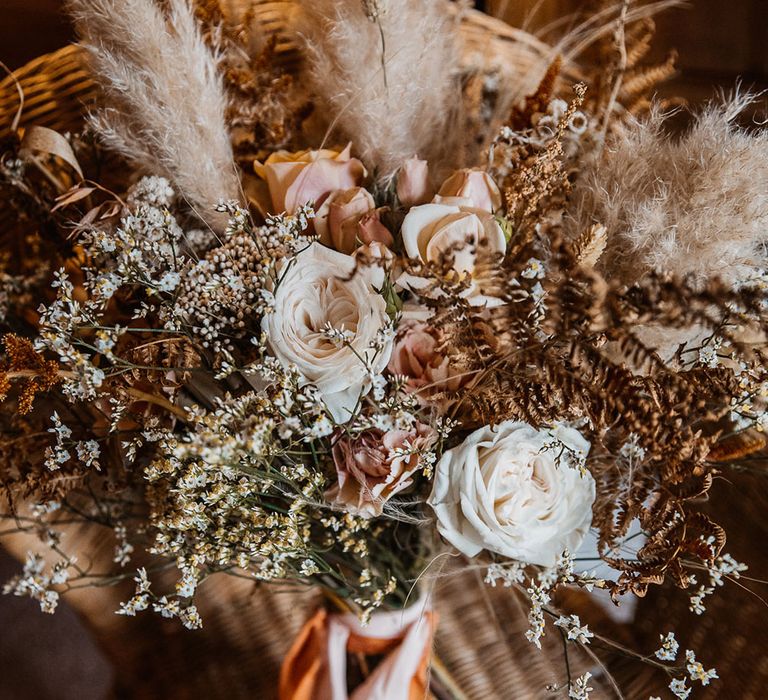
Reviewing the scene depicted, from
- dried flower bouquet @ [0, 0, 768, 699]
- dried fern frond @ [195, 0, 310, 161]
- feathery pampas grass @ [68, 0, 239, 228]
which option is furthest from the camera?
dried fern frond @ [195, 0, 310, 161]

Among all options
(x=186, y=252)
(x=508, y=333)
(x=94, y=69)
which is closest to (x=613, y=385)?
(x=508, y=333)

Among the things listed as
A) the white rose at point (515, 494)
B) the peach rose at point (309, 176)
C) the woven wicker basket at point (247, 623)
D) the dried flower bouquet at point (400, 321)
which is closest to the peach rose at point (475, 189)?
the dried flower bouquet at point (400, 321)

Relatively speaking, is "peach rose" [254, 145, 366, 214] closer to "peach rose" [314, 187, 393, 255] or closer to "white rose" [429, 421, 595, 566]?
"peach rose" [314, 187, 393, 255]

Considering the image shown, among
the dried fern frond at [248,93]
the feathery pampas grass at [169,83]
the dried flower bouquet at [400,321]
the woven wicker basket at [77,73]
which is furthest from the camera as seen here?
the woven wicker basket at [77,73]

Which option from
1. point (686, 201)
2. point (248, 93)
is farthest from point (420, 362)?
point (248, 93)

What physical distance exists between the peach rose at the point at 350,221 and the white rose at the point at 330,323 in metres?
0.04

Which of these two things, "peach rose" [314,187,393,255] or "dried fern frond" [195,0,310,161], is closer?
"peach rose" [314,187,393,255]

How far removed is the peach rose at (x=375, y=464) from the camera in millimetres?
645

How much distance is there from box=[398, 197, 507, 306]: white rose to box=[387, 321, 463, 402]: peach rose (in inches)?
2.3

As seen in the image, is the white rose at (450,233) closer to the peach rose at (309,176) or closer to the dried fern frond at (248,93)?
the peach rose at (309,176)

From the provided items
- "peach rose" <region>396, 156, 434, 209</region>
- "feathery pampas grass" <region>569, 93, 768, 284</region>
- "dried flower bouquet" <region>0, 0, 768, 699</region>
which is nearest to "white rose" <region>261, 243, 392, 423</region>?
"dried flower bouquet" <region>0, 0, 768, 699</region>

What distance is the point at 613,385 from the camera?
54cm

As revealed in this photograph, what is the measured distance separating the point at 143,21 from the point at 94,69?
96mm

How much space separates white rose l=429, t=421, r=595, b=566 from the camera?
67 cm
